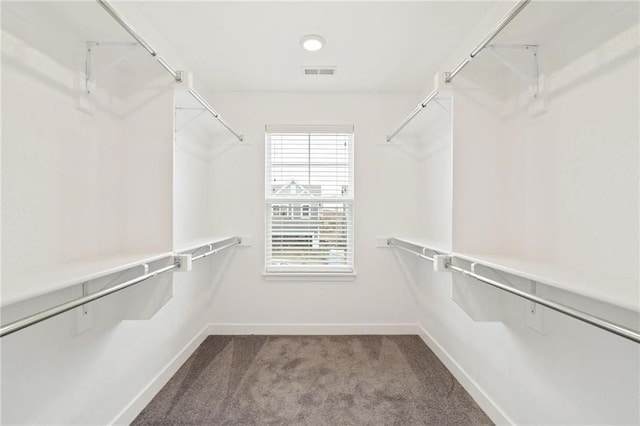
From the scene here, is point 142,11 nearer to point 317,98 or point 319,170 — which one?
point 317,98

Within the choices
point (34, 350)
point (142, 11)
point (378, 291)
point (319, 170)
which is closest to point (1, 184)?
point (34, 350)

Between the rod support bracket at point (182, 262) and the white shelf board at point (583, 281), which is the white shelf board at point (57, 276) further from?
the white shelf board at point (583, 281)

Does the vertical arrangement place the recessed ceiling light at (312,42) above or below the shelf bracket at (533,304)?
above

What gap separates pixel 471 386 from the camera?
5.93 ft

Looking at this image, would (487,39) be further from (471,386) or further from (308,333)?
(308,333)

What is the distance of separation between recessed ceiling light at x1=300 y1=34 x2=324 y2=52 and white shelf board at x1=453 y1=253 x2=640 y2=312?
62.2 inches

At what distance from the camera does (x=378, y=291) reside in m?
2.68

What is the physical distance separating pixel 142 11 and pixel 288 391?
239cm

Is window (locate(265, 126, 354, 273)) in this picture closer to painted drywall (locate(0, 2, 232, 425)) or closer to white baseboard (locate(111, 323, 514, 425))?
white baseboard (locate(111, 323, 514, 425))

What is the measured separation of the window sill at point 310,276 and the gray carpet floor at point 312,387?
53 centimetres

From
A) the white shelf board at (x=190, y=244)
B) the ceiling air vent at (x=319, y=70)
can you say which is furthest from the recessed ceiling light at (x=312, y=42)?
the white shelf board at (x=190, y=244)

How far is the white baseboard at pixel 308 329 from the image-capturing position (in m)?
2.65

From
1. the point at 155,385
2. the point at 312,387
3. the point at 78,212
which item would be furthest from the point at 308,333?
the point at 78,212

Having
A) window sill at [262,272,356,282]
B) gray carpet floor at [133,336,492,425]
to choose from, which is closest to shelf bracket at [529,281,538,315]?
gray carpet floor at [133,336,492,425]
